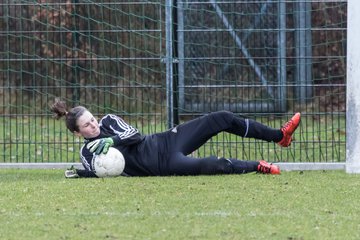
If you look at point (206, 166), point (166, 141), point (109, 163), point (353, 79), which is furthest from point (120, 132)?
point (353, 79)

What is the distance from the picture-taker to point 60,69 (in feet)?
41.2

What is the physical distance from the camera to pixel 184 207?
791 cm

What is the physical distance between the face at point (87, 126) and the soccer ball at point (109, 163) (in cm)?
25

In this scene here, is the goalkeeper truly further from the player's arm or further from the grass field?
the grass field

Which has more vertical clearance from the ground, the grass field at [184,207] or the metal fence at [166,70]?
the metal fence at [166,70]

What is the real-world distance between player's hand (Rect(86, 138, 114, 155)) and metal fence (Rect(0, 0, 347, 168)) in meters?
1.95

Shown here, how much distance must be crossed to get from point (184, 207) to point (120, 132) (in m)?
2.23

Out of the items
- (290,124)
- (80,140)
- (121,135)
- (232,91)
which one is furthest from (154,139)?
(80,140)

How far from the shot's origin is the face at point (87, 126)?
9.94 metres

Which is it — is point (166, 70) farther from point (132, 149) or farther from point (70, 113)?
point (70, 113)

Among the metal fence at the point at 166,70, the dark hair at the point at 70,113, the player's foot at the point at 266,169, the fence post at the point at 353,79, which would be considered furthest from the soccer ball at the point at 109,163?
the fence post at the point at 353,79

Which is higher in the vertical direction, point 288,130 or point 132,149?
point 288,130

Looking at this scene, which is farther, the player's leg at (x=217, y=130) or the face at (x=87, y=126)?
the player's leg at (x=217, y=130)

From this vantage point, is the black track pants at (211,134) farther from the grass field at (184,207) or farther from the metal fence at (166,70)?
the metal fence at (166,70)
